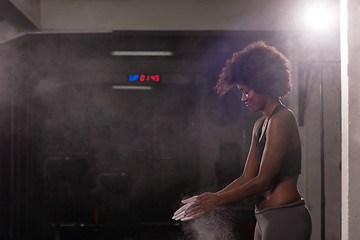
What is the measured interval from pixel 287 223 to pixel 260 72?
792mm

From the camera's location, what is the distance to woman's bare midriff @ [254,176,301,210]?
1847mm

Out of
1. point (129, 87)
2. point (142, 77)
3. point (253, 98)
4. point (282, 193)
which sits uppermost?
point (142, 77)

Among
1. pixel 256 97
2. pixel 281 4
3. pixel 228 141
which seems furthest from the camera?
pixel 228 141

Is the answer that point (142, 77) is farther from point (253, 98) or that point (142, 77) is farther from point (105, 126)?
point (253, 98)

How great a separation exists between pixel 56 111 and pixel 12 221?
1263 mm

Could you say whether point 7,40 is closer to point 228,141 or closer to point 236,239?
point 228,141

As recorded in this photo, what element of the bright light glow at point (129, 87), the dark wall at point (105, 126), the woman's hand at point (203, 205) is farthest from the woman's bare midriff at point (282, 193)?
the bright light glow at point (129, 87)

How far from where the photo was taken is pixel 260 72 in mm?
2002

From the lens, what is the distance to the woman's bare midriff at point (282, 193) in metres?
1.85

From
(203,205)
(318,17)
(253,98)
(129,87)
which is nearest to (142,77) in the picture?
(129,87)

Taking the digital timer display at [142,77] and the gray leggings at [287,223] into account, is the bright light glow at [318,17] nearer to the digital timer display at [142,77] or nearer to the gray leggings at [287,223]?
the digital timer display at [142,77]

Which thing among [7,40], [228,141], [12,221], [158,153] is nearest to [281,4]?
[228,141]

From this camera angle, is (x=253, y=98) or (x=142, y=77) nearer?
(x=253, y=98)

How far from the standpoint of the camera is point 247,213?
396 cm
